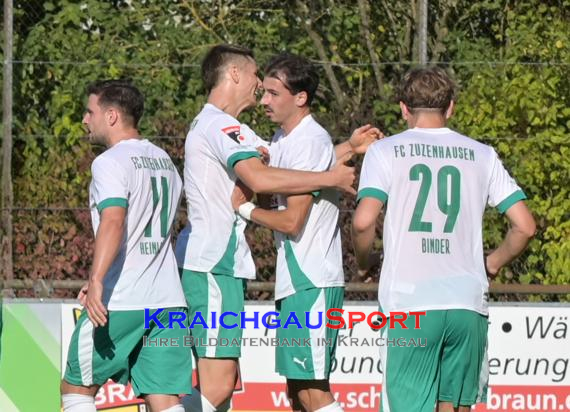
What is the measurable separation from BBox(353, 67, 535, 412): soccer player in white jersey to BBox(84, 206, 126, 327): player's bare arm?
1.15m

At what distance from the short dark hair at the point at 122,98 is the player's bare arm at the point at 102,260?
63 centimetres

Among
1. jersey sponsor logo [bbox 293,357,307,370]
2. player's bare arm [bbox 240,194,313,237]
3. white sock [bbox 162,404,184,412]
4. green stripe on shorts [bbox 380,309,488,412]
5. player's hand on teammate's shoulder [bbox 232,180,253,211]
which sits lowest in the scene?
white sock [bbox 162,404,184,412]

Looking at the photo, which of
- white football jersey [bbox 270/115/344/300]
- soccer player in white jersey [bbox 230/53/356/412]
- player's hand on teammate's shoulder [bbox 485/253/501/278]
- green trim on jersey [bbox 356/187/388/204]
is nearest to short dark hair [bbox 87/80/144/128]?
soccer player in white jersey [bbox 230/53/356/412]

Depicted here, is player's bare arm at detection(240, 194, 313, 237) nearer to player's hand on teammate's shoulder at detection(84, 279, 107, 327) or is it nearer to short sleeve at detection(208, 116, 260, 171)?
short sleeve at detection(208, 116, 260, 171)

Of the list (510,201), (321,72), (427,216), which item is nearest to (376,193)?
(427,216)

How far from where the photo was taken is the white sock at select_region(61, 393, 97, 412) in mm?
6281

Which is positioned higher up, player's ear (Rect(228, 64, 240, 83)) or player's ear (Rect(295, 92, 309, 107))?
player's ear (Rect(228, 64, 240, 83))

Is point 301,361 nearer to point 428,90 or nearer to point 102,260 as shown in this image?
point 102,260

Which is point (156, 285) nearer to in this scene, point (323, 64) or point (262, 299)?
point (262, 299)

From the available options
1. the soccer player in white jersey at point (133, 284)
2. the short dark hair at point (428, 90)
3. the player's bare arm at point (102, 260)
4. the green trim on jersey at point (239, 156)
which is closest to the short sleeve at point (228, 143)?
the green trim on jersey at point (239, 156)

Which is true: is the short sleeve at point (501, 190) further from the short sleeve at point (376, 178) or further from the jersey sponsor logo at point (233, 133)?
the jersey sponsor logo at point (233, 133)

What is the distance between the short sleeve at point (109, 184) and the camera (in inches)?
236

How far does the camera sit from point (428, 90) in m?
5.55

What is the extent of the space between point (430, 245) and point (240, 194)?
1341mm
